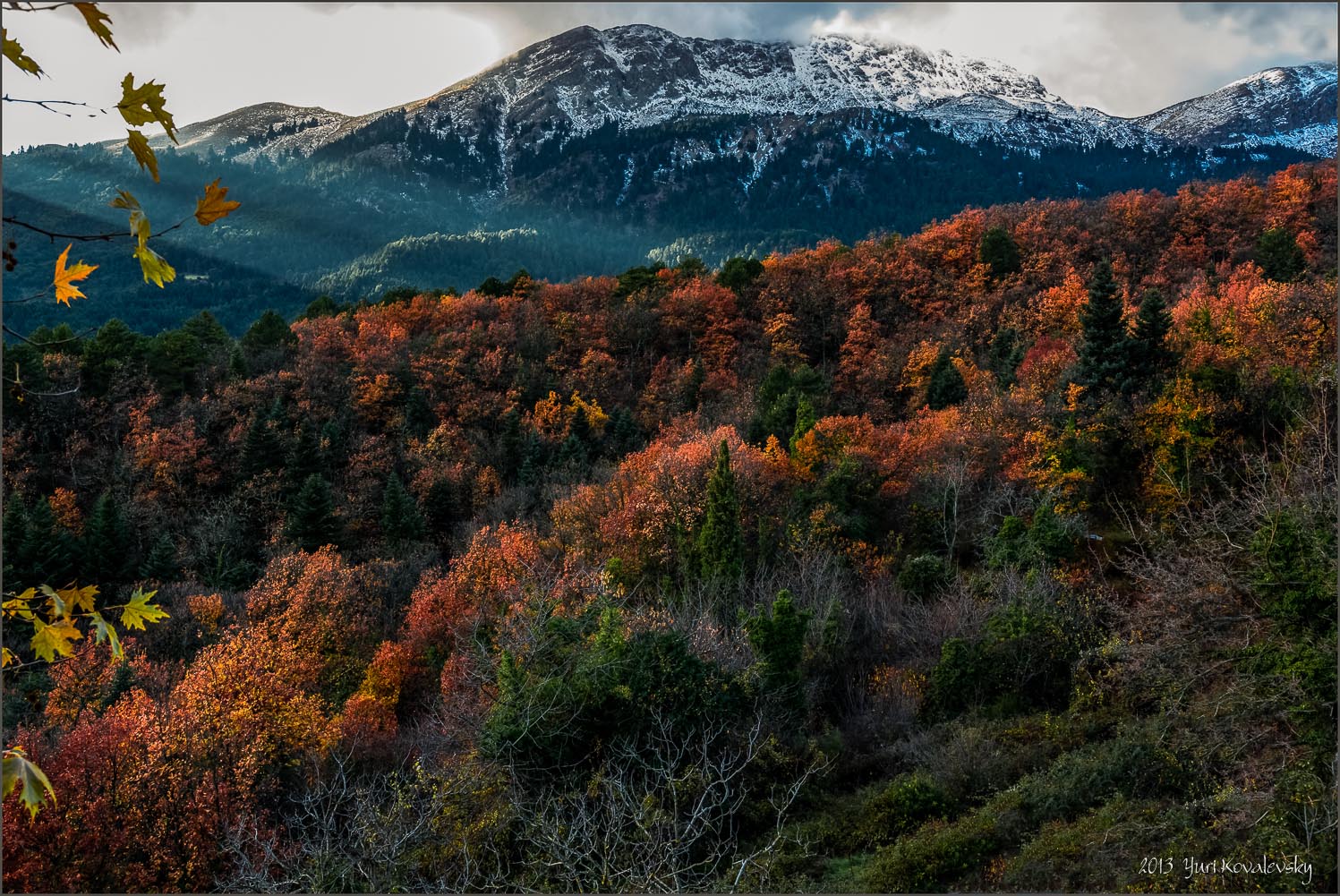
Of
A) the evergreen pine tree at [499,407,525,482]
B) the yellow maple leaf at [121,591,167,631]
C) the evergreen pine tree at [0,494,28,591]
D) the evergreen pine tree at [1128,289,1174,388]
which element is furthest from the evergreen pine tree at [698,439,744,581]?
the evergreen pine tree at [0,494,28,591]

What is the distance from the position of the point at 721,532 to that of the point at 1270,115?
192 meters

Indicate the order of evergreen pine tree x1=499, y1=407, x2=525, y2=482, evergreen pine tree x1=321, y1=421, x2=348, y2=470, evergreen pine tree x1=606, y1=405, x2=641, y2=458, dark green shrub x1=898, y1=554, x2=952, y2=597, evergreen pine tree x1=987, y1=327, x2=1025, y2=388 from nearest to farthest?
1. dark green shrub x1=898, y1=554, x2=952, y2=597
2. evergreen pine tree x1=987, y1=327, x2=1025, y2=388
3. evergreen pine tree x1=321, y1=421, x2=348, y2=470
4. evergreen pine tree x1=499, y1=407, x2=525, y2=482
5. evergreen pine tree x1=606, y1=405, x2=641, y2=458

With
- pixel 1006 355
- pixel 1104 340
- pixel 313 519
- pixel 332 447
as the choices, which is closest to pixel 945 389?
pixel 1006 355

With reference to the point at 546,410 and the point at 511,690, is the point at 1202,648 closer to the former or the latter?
the point at 511,690

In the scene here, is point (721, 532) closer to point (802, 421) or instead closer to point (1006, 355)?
point (802, 421)

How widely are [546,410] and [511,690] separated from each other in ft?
123

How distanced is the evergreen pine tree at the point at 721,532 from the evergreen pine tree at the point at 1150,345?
57.3 feet

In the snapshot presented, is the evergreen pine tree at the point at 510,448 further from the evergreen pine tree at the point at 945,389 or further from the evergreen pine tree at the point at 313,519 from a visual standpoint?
the evergreen pine tree at the point at 945,389

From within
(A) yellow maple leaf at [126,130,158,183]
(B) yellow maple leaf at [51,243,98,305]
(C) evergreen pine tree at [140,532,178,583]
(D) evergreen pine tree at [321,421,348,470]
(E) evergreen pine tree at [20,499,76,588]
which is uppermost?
(A) yellow maple leaf at [126,130,158,183]

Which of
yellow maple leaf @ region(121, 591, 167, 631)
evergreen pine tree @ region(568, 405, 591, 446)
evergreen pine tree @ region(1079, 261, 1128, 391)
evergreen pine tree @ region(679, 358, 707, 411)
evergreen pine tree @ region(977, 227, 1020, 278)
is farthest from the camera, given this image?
evergreen pine tree @ region(977, 227, 1020, 278)

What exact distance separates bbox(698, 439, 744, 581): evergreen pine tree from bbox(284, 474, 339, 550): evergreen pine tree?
73.5 ft

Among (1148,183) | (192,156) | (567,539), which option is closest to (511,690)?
(567,539)

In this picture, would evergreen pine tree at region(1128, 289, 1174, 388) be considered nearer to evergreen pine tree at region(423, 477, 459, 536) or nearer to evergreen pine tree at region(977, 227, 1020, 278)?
evergreen pine tree at region(977, 227, 1020, 278)

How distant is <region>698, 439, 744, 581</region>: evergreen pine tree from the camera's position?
27266mm
